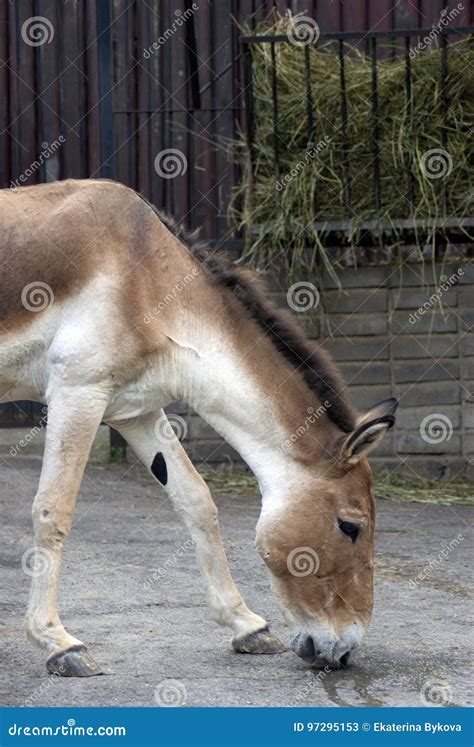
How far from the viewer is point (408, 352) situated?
8258 millimetres

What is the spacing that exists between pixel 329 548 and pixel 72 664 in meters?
1.04

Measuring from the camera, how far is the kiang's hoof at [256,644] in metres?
4.96

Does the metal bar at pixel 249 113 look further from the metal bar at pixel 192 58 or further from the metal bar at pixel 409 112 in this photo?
the metal bar at pixel 409 112

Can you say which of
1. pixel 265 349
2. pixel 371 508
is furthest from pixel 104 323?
pixel 371 508

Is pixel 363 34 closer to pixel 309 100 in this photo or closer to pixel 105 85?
pixel 309 100

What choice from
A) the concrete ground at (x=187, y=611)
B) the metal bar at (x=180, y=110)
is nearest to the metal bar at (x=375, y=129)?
the metal bar at (x=180, y=110)

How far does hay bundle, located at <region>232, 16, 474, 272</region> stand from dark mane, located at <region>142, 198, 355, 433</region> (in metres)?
2.79

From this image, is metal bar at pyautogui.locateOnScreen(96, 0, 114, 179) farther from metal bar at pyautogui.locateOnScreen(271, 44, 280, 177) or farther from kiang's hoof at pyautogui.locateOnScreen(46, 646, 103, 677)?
kiang's hoof at pyautogui.locateOnScreen(46, 646, 103, 677)

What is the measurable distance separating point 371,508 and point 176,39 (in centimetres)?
479

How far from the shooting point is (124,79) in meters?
8.51

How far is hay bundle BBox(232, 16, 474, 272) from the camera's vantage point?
25.7 ft

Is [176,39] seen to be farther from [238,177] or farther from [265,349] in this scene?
[265,349]

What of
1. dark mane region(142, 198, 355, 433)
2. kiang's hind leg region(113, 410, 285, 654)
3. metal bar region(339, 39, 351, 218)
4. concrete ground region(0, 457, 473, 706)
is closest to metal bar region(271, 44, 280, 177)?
metal bar region(339, 39, 351, 218)

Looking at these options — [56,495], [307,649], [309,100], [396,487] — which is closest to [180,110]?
[309,100]
